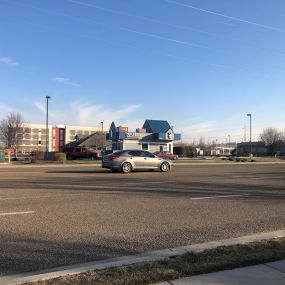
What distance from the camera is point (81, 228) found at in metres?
8.80

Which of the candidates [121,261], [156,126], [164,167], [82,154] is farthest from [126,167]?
[156,126]

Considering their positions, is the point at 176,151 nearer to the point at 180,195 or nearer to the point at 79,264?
the point at 180,195

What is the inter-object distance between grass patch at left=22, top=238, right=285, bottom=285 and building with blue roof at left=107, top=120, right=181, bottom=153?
59.5 metres

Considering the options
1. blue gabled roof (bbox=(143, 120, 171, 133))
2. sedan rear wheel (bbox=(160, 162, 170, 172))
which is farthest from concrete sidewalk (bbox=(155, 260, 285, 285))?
blue gabled roof (bbox=(143, 120, 171, 133))

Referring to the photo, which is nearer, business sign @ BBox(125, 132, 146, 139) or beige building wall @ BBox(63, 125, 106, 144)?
business sign @ BBox(125, 132, 146, 139)

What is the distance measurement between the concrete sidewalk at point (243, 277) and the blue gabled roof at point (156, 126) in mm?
64396

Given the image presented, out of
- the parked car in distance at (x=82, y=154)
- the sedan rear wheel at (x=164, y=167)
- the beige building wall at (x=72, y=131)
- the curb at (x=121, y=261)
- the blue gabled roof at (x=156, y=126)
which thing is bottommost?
the curb at (x=121, y=261)

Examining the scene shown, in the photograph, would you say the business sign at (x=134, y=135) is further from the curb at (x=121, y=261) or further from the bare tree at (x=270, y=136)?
the bare tree at (x=270, y=136)

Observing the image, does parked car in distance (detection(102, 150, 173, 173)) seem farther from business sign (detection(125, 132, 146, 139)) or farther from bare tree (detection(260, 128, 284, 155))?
bare tree (detection(260, 128, 284, 155))

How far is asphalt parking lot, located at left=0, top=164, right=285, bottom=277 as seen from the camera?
23.3 ft

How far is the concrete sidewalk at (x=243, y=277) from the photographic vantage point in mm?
5238

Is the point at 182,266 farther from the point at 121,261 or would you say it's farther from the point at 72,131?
the point at 72,131

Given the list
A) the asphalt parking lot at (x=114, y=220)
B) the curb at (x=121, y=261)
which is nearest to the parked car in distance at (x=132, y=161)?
the asphalt parking lot at (x=114, y=220)

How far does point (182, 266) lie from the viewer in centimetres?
589
